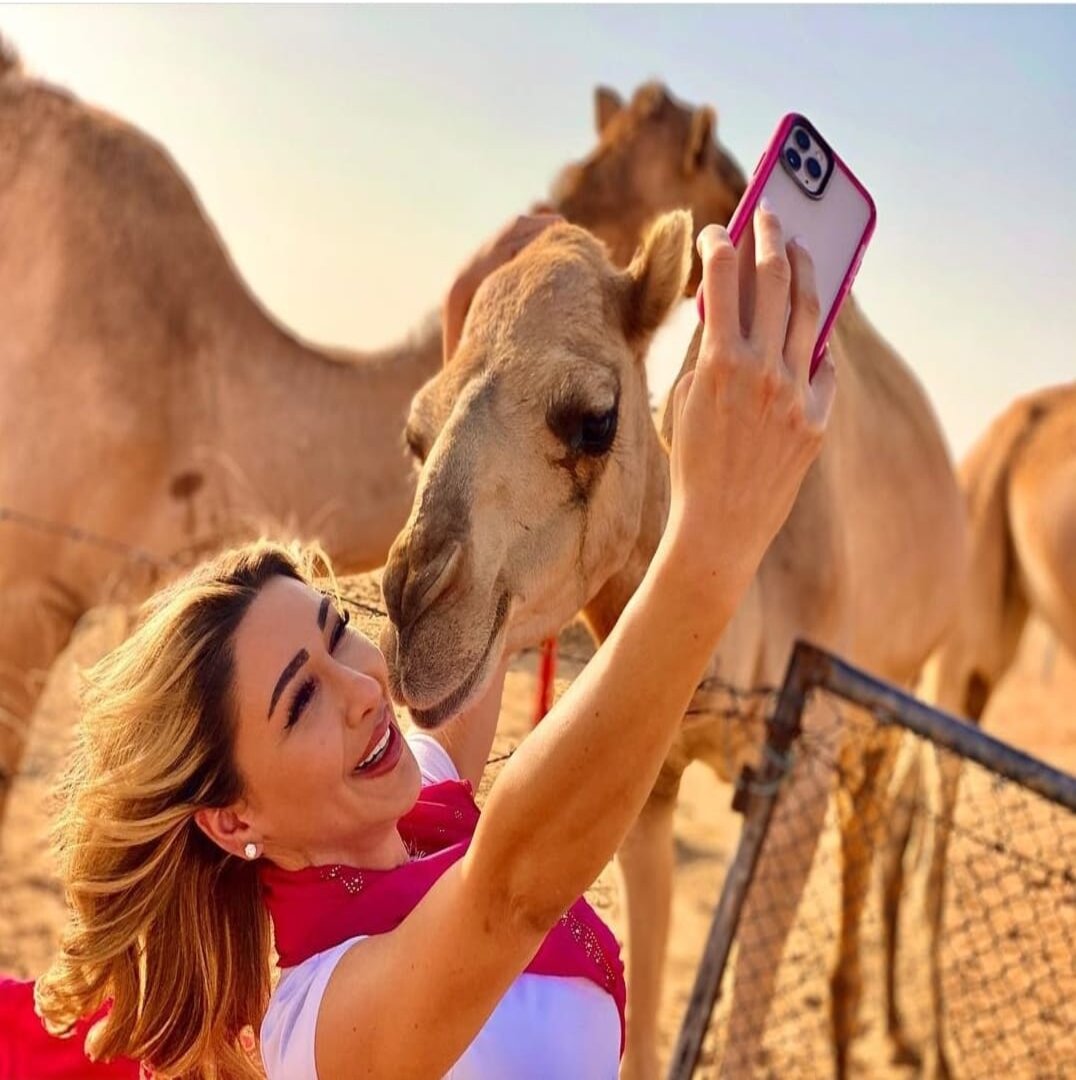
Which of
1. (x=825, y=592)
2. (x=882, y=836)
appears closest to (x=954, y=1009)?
(x=882, y=836)

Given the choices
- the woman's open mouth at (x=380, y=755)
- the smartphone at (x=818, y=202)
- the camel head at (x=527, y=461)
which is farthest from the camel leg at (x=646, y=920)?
the smartphone at (x=818, y=202)

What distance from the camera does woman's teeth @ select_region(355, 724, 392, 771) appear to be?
117 centimetres

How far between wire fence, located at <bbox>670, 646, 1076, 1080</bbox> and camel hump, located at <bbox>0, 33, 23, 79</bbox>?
360 centimetres

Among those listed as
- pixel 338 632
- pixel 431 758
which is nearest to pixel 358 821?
pixel 338 632

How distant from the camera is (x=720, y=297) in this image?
732mm

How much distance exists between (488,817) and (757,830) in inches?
70.0

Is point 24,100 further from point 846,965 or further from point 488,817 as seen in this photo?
point 488,817

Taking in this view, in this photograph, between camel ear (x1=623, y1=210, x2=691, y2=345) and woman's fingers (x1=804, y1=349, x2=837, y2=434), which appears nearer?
woman's fingers (x1=804, y1=349, x2=837, y2=434)

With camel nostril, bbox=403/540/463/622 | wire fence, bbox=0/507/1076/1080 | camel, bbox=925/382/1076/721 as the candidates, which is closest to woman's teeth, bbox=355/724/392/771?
camel nostril, bbox=403/540/463/622

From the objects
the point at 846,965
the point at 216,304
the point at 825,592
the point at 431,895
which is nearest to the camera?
the point at 431,895

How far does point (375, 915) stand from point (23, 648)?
11.3 ft

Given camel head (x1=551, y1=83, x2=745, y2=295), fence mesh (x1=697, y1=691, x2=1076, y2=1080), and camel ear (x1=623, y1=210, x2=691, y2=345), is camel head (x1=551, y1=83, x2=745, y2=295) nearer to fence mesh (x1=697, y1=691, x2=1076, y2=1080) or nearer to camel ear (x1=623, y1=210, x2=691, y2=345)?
fence mesh (x1=697, y1=691, x2=1076, y2=1080)

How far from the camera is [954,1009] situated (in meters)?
4.70

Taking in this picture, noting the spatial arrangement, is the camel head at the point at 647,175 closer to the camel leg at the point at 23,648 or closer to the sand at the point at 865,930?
the sand at the point at 865,930
